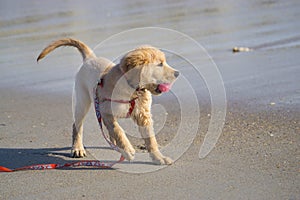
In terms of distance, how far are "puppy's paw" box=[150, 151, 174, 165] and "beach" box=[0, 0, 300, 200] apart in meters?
0.07

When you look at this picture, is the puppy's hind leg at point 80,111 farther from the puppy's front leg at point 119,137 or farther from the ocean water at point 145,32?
the ocean water at point 145,32

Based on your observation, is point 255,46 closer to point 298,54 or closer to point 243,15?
point 298,54

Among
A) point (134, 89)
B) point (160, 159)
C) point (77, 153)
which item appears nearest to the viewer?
point (134, 89)

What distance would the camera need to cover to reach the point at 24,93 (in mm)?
8742

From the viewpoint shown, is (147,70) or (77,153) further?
(77,153)

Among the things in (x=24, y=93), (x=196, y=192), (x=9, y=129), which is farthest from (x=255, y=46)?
(x=196, y=192)

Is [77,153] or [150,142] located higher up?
[150,142]

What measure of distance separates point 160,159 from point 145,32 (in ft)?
25.6

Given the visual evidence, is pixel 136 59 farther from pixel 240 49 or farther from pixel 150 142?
pixel 240 49

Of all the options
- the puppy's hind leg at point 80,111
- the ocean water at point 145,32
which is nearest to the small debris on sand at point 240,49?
the ocean water at point 145,32

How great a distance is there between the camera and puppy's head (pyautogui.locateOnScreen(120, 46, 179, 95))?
4898 mm

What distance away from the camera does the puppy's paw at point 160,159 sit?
514 cm

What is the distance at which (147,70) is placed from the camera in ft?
16.2

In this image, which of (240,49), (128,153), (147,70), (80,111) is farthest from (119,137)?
(240,49)
